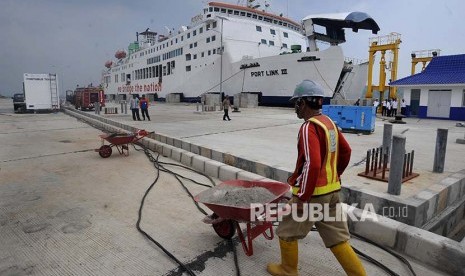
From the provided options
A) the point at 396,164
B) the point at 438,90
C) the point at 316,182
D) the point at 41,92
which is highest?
the point at 438,90

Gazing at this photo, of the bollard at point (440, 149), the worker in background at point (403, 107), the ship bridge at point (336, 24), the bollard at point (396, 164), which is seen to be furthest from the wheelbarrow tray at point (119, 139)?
the worker in background at point (403, 107)

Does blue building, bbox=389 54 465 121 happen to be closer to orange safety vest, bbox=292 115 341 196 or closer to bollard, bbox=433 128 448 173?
bollard, bbox=433 128 448 173

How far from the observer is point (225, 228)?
3215mm

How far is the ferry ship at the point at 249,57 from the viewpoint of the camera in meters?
22.1

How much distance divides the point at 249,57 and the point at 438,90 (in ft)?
54.2

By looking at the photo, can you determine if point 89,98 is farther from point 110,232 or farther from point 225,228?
point 225,228

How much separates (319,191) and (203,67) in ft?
102

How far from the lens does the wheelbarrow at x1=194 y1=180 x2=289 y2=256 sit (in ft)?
8.95

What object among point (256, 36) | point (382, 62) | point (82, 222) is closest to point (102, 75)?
point (256, 36)

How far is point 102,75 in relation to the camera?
67.4m

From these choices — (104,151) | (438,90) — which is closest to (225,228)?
(104,151)

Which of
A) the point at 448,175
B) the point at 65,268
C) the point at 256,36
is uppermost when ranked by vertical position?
the point at 256,36

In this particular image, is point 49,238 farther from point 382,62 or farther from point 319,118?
point 382,62

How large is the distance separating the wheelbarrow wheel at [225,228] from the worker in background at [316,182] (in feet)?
2.61
